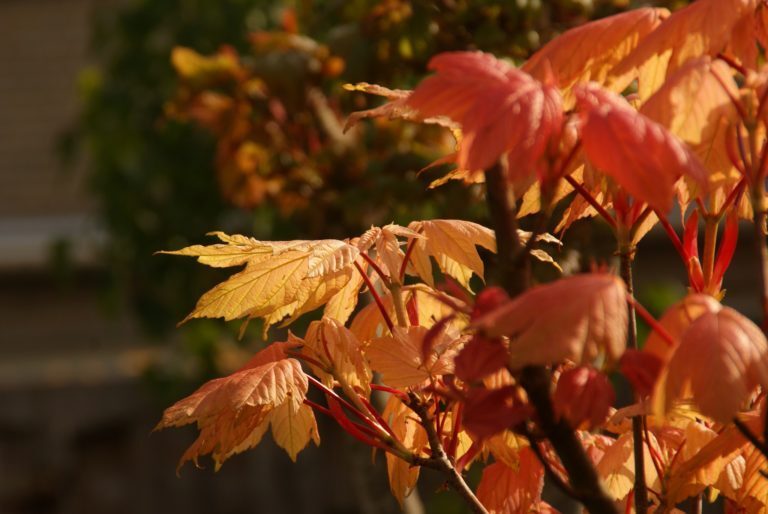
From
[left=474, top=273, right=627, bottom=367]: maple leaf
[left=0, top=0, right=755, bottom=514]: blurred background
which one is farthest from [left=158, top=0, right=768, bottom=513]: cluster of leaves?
[left=0, top=0, right=755, bottom=514]: blurred background

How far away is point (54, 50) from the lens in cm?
573

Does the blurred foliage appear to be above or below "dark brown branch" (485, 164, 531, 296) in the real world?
below

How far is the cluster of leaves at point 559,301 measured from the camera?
677 mm

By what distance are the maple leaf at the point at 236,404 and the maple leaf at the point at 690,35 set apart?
0.32 metres

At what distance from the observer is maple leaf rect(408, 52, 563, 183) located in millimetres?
681

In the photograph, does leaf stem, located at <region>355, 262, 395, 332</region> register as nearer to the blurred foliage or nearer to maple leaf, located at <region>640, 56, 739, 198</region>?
Result: maple leaf, located at <region>640, 56, 739, 198</region>

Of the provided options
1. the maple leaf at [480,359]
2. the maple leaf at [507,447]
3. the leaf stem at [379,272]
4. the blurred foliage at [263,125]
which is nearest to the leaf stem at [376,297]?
the leaf stem at [379,272]

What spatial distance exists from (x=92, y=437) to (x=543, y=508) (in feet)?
10.2

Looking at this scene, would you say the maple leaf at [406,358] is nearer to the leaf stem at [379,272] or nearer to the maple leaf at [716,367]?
the leaf stem at [379,272]

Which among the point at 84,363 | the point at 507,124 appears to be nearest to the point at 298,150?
the point at 507,124

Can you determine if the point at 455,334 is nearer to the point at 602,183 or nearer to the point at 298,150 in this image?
the point at 602,183

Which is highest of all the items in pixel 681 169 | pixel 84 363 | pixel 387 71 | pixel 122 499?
pixel 681 169

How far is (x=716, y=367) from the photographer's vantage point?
67 cm

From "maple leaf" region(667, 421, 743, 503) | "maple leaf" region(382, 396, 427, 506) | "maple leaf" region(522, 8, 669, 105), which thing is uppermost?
"maple leaf" region(522, 8, 669, 105)
